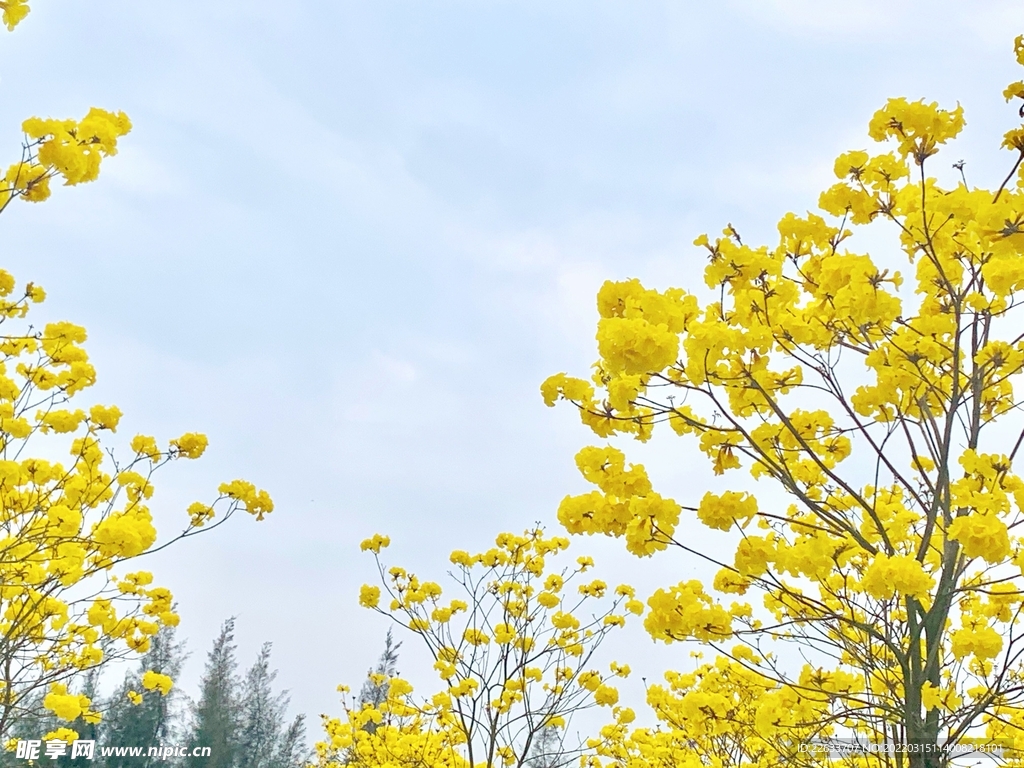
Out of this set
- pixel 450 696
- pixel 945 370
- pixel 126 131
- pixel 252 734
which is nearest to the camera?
pixel 126 131

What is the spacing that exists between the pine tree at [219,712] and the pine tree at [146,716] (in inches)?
34.7

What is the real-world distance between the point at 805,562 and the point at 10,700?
14.3 ft

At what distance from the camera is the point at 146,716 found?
2195 centimetres

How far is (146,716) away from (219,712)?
2.10 metres

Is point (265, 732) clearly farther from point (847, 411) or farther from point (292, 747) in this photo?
point (847, 411)

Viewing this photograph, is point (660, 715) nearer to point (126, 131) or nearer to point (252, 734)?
point (126, 131)

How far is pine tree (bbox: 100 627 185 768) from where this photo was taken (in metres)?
20.6

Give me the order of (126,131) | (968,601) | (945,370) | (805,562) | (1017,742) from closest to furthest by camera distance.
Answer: (126,131) → (805,562) → (945,370) → (968,601) → (1017,742)

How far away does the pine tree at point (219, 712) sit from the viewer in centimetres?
2136

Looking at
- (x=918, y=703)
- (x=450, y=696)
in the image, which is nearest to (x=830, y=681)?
(x=918, y=703)

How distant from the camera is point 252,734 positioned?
24.2m

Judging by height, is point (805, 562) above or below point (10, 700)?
above

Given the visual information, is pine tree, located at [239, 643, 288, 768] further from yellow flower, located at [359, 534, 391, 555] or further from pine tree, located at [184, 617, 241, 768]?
yellow flower, located at [359, 534, 391, 555]

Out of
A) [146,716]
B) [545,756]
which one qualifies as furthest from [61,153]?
[146,716]
